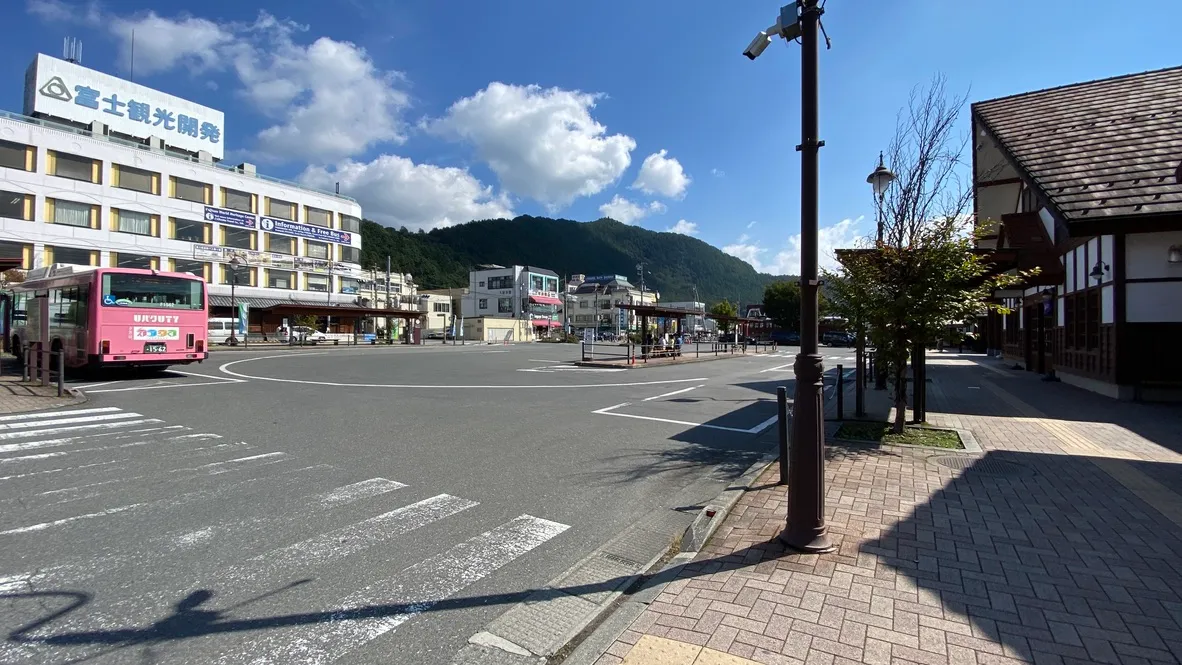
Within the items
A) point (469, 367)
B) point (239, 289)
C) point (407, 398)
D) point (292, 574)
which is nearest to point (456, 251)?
point (239, 289)

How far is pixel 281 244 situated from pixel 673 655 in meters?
57.7

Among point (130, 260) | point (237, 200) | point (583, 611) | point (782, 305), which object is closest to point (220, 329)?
point (130, 260)

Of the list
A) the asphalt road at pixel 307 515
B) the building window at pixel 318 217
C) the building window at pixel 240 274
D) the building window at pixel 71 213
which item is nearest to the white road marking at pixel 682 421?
the asphalt road at pixel 307 515

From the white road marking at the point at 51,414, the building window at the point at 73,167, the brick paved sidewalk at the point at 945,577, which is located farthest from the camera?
the building window at the point at 73,167

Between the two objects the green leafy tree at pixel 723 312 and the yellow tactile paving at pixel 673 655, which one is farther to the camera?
the green leafy tree at pixel 723 312

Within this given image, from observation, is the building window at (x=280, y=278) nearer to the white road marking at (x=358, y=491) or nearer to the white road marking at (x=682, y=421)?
the white road marking at (x=682, y=421)

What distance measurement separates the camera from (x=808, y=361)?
4070 millimetres

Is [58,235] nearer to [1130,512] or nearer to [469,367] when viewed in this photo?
[469,367]

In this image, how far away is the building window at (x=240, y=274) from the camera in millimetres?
47188

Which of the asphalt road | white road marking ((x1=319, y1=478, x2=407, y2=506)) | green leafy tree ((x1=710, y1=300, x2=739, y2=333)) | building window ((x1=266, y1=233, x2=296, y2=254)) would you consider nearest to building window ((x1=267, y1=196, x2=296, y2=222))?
building window ((x1=266, y1=233, x2=296, y2=254))

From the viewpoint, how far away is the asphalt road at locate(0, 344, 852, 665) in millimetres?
3055

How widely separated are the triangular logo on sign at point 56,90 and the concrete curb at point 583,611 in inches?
2161

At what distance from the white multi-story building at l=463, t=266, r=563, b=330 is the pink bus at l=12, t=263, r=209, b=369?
233ft

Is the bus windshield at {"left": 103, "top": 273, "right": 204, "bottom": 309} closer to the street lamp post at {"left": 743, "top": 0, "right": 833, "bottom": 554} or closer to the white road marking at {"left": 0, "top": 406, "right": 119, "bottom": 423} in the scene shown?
the white road marking at {"left": 0, "top": 406, "right": 119, "bottom": 423}
